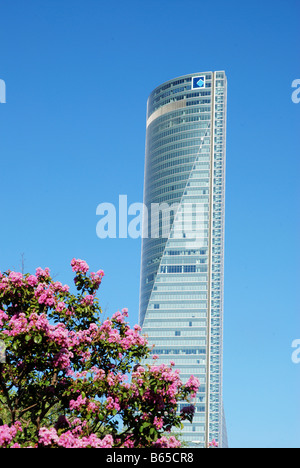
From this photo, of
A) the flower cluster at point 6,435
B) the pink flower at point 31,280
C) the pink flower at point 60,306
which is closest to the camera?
the flower cluster at point 6,435

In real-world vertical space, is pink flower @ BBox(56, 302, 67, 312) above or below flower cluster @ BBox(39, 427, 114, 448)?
above

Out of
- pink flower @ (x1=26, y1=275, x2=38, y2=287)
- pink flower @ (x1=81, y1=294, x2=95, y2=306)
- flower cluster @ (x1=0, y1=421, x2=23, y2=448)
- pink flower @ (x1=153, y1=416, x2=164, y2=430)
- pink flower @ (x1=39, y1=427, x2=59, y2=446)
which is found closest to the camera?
pink flower @ (x1=39, y1=427, x2=59, y2=446)

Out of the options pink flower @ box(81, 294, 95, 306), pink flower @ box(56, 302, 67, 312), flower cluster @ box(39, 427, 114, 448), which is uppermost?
pink flower @ box(81, 294, 95, 306)

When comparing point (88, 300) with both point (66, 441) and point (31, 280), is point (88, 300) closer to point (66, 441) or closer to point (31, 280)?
point (31, 280)

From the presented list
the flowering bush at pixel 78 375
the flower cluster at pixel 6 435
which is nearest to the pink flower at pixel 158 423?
the flowering bush at pixel 78 375

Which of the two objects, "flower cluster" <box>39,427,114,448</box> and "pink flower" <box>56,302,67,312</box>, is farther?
"pink flower" <box>56,302,67,312</box>

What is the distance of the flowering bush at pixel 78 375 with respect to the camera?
13.2 m

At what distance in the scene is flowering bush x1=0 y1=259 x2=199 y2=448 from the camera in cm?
1322

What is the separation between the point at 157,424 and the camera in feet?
44.8

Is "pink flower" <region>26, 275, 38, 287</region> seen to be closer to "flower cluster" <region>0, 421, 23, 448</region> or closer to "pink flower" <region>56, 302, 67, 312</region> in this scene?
"pink flower" <region>56, 302, 67, 312</region>

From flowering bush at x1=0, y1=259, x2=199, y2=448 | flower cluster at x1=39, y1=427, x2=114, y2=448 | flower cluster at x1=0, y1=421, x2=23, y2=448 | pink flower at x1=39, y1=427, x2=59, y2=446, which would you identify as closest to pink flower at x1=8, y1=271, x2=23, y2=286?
flowering bush at x1=0, y1=259, x2=199, y2=448

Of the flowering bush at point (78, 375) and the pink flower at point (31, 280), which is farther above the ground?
the pink flower at point (31, 280)

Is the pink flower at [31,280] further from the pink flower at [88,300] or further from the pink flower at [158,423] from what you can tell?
the pink flower at [158,423]

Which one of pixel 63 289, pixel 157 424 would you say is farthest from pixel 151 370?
pixel 63 289
